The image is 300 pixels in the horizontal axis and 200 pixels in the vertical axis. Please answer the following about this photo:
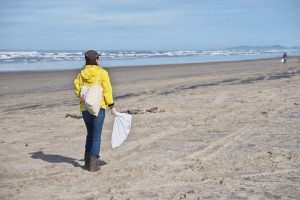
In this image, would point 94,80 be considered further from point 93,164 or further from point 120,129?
point 93,164

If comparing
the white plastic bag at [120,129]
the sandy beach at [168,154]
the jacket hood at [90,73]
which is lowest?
the sandy beach at [168,154]

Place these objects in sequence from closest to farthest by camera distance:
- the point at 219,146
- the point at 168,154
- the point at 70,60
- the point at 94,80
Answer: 1. the point at 94,80
2. the point at 168,154
3. the point at 219,146
4. the point at 70,60

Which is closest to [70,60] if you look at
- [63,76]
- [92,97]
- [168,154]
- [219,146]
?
[63,76]

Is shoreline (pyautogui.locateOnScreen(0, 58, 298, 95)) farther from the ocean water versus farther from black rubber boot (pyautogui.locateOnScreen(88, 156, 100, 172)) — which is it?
black rubber boot (pyautogui.locateOnScreen(88, 156, 100, 172))

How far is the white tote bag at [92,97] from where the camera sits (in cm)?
571

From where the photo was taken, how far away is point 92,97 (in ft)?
18.7

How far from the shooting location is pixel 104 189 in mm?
5207

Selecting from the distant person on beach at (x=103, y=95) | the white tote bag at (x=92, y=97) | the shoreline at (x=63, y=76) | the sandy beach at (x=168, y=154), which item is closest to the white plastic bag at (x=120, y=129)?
the sandy beach at (x=168, y=154)

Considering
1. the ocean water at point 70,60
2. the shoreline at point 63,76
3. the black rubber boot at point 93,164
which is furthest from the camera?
the ocean water at point 70,60

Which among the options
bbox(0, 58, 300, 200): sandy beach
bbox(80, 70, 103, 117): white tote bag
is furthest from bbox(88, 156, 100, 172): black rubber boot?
bbox(80, 70, 103, 117): white tote bag

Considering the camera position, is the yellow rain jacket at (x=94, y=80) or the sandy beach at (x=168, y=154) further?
the yellow rain jacket at (x=94, y=80)

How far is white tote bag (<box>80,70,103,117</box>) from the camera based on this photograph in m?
5.71

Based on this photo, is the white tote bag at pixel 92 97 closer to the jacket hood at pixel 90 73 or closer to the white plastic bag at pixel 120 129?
the jacket hood at pixel 90 73

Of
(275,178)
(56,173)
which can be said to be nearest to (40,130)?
(56,173)
